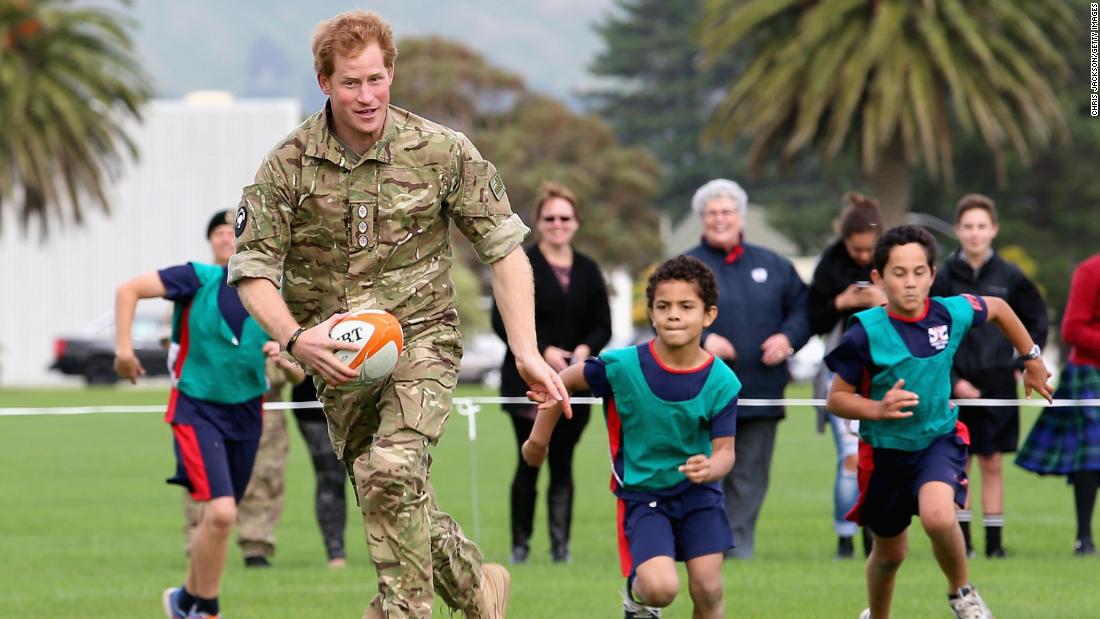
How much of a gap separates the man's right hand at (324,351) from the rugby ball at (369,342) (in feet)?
0.06

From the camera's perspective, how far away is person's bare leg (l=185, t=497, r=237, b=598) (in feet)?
27.6

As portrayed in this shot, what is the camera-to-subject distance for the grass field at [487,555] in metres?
9.20

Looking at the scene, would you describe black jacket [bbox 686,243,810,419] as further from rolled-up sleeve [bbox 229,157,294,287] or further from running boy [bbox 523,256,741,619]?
rolled-up sleeve [bbox 229,157,294,287]

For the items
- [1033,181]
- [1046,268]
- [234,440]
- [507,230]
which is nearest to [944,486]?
[507,230]

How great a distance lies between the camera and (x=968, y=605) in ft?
24.9

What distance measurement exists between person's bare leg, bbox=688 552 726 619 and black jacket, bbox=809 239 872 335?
4.32m

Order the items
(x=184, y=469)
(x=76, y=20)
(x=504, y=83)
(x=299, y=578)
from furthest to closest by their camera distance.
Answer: (x=504, y=83)
(x=76, y=20)
(x=299, y=578)
(x=184, y=469)

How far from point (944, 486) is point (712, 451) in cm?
101

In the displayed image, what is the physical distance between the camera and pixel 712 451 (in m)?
7.25

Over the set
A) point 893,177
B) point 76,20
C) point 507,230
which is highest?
point 76,20

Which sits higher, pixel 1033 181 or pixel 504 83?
pixel 504 83

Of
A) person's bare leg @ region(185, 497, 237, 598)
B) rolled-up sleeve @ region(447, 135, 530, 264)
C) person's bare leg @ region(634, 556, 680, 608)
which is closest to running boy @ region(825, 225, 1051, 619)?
person's bare leg @ region(634, 556, 680, 608)

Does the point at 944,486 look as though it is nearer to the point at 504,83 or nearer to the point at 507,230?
the point at 507,230

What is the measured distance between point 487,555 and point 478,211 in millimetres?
5824
